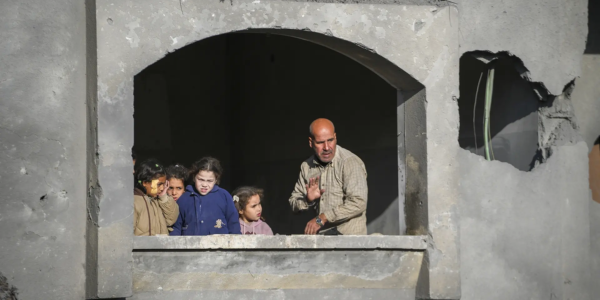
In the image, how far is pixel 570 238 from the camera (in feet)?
20.3

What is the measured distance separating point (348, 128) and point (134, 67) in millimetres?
3384

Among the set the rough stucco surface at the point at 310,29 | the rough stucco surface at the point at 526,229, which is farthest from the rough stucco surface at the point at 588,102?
the rough stucco surface at the point at 310,29

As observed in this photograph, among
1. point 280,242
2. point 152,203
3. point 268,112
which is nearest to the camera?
point 280,242

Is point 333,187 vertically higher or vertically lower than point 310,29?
lower

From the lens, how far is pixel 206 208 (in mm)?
5922

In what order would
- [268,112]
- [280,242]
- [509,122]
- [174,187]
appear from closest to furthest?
[280,242], [174,187], [509,122], [268,112]

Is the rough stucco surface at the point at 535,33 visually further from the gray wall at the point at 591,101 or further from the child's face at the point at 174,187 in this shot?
the child's face at the point at 174,187

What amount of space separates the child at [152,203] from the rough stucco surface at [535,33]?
2.32 metres

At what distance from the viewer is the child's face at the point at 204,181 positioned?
19.6 feet

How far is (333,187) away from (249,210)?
0.71 m

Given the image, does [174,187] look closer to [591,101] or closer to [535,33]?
[535,33]

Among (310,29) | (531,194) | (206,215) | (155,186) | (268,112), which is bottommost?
(206,215)

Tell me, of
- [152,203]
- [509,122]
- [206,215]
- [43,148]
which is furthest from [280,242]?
[509,122]

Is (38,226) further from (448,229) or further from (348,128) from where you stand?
(348,128)
